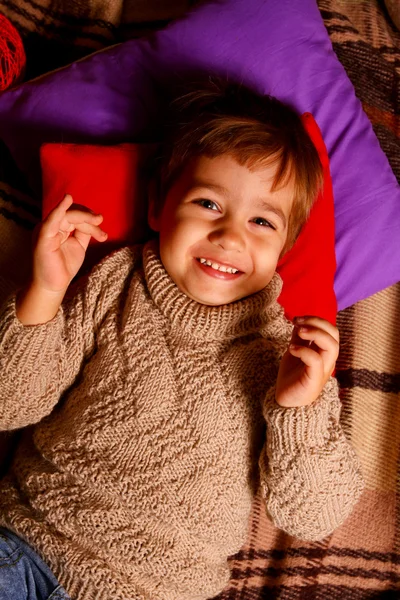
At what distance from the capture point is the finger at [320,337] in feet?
3.24

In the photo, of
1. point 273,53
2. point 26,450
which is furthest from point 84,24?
point 26,450

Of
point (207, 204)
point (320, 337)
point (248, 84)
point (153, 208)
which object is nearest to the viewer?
point (320, 337)

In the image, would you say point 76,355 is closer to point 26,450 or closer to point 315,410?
point 26,450

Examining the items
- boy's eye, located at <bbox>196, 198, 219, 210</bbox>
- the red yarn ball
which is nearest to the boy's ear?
boy's eye, located at <bbox>196, 198, 219, 210</bbox>

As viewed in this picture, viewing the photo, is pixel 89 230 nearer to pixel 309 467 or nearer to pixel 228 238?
pixel 228 238

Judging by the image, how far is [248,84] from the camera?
133 centimetres

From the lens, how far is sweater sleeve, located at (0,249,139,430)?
1024 millimetres

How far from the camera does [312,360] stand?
993mm

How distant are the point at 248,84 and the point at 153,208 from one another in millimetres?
376

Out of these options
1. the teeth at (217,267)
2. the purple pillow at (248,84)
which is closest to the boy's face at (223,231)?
the teeth at (217,267)

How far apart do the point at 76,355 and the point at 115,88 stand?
0.61m

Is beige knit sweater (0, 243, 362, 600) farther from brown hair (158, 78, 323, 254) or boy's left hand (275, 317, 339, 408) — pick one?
brown hair (158, 78, 323, 254)

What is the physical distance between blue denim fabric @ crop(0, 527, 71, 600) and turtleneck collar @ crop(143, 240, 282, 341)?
1.58ft

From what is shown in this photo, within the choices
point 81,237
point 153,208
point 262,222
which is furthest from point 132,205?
point 262,222
